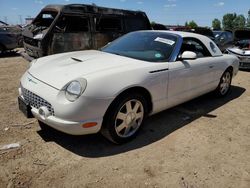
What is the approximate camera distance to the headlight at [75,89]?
2.59 meters

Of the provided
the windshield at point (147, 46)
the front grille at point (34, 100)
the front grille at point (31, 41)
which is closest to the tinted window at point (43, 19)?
the front grille at point (31, 41)

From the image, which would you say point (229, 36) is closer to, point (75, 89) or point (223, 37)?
point (223, 37)

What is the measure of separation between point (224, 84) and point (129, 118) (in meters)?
3.05

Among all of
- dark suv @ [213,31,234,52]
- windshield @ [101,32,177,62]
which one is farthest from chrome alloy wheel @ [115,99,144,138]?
dark suv @ [213,31,234,52]

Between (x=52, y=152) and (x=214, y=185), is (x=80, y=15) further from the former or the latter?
(x=214, y=185)

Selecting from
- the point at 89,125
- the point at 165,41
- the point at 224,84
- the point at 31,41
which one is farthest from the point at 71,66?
the point at 31,41

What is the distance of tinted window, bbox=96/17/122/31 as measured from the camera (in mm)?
7615

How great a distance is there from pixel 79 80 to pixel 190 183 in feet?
5.44

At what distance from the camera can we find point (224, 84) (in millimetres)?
5223

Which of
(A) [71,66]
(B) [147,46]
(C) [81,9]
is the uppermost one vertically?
(C) [81,9]

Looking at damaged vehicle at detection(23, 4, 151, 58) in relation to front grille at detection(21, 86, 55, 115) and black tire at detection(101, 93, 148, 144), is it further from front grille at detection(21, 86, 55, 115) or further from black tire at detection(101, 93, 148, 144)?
black tire at detection(101, 93, 148, 144)

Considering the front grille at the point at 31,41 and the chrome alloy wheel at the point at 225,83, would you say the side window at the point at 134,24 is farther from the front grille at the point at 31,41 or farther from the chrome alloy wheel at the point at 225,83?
the chrome alloy wheel at the point at 225,83

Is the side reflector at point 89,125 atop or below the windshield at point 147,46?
below

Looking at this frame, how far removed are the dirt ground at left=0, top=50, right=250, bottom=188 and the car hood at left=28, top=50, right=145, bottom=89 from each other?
2.83 ft
